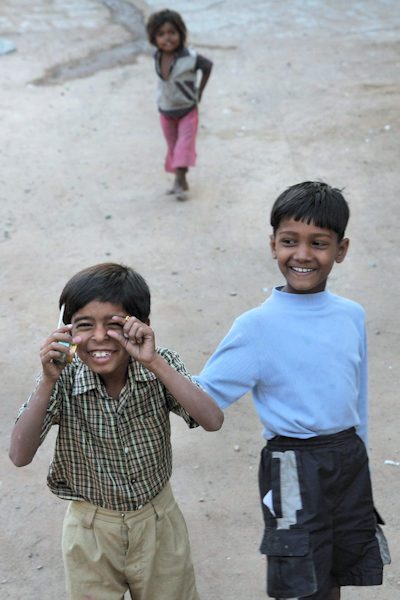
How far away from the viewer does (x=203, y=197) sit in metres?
5.48

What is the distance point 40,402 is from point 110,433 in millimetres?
206

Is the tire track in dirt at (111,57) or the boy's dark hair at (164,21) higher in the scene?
the boy's dark hair at (164,21)

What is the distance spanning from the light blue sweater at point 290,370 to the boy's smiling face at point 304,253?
70mm

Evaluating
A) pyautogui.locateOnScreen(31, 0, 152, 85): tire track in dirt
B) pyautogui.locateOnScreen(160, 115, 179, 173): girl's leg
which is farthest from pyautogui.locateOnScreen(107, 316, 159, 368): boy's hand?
pyautogui.locateOnScreen(31, 0, 152, 85): tire track in dirt

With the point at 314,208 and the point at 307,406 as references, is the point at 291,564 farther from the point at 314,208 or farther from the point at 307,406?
the point at 314,208

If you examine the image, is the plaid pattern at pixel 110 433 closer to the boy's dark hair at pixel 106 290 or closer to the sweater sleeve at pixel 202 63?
the boy's dark hair at pixel 106 290

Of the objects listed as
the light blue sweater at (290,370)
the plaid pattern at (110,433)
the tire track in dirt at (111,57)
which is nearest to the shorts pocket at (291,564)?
the light blue sweater at (290,370)

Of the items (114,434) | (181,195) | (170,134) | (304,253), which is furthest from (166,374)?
(170,134)

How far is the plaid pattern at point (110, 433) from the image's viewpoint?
1.76 m

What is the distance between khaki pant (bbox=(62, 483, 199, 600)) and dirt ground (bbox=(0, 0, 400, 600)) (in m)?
0.58

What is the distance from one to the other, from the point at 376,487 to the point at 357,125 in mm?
4245

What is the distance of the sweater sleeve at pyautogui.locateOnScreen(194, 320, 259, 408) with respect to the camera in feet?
5.80

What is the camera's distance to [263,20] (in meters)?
9.44

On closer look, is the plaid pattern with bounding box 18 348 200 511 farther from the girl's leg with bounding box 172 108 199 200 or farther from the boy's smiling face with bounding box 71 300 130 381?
the girl's leg with bounding box 172 108 199 200
